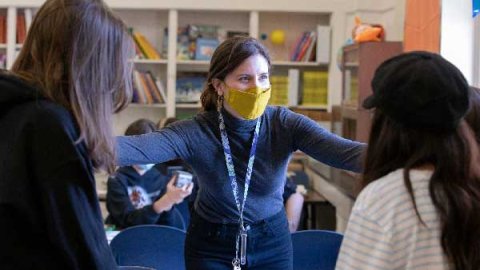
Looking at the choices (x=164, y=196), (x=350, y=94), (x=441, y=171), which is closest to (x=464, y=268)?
(x=441, y=171)

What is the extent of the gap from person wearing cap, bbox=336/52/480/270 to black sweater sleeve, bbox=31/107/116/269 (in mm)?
487

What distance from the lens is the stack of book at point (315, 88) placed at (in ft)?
17.2

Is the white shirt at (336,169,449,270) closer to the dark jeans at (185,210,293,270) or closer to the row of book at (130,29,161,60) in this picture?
the dark jeans at (185,210,293,270)

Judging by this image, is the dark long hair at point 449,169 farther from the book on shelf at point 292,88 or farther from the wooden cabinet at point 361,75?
the book on shelf at point 292,88

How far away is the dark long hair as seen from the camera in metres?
1.11

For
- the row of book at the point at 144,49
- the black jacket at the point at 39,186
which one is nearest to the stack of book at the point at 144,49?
the row of book at the point at 144,49

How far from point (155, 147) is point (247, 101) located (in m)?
0.31

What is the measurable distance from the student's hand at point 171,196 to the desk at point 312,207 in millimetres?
1634

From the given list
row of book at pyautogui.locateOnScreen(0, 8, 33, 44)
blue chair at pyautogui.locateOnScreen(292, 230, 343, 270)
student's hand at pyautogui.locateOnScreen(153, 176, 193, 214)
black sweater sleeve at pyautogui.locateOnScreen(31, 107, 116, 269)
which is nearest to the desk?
student's hand at pyautogui.locateOnScreen(153, 176, 193, 214)

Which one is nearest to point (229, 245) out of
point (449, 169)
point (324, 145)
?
point (324, 145)

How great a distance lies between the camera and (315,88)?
5.25 metres

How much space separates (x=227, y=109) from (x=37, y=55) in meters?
0.79

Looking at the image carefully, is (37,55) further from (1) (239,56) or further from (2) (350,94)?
(2) (350,94)

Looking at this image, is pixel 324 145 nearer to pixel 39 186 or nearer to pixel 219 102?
pixel 219 102
